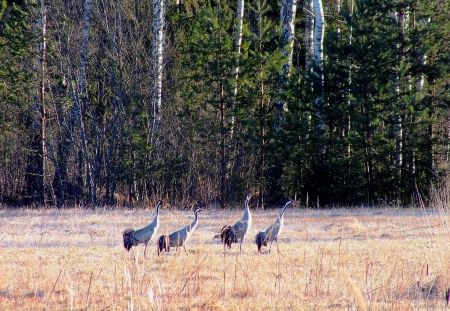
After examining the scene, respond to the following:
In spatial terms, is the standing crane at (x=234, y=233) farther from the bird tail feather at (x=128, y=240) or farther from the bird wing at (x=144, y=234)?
the bird tail feather at (x=128, y=240)

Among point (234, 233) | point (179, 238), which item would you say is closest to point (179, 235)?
point (179, 238)

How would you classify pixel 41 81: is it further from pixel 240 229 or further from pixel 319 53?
pixel 240 229

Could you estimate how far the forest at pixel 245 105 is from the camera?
55.2ft

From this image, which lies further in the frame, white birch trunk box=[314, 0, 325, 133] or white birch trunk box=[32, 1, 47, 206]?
white birch trunk box=[32, 1, 47, 206]

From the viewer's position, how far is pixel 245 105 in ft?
58.7

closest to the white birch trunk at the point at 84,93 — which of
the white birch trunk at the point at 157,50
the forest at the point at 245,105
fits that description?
the forest at the point at 245,105

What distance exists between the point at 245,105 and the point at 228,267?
1053 centimetres

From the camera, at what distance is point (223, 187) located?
706 inches

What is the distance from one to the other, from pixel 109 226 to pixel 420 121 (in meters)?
9.72

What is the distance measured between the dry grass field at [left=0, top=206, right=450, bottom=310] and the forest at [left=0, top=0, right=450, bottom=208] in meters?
4.20

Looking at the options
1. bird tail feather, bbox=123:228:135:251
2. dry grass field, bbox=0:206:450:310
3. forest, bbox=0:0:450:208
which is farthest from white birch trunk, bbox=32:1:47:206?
bird tail feather, bbox=123:228:135:251

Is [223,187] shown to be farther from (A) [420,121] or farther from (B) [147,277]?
(B) [147,277]

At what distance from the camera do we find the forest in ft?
55.2

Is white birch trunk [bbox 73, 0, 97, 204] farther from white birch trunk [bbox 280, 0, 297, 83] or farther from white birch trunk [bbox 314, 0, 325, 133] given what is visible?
white birch trunk [bbox 314, 0, 325, 133]
